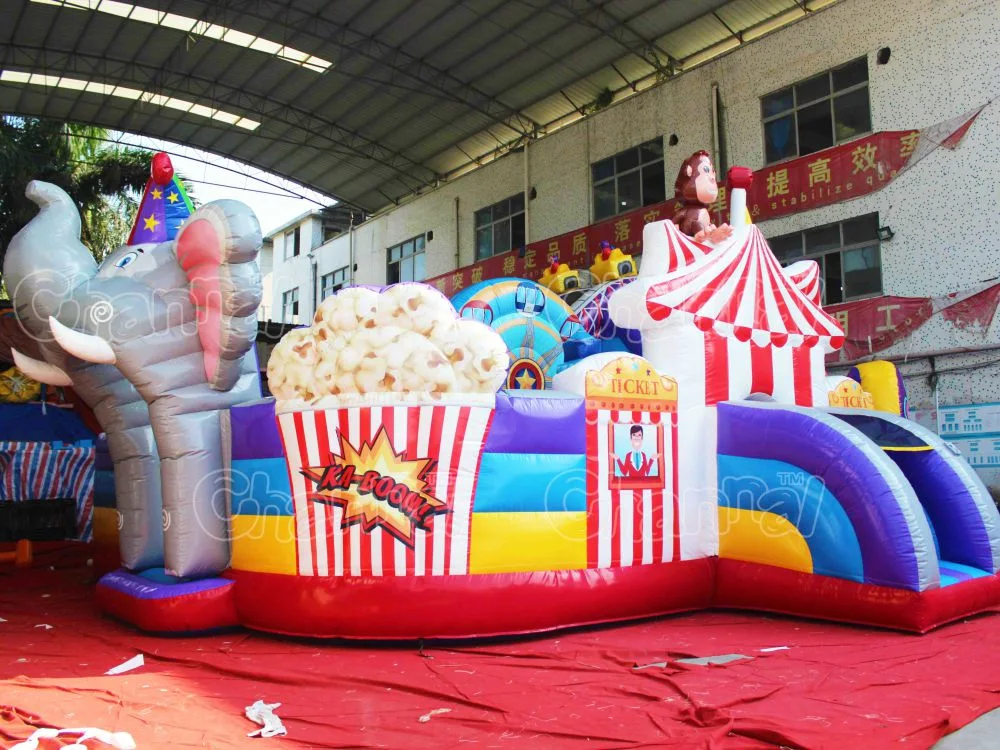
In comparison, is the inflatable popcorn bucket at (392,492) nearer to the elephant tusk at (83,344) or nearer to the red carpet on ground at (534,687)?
the red carpet on ground at (534,687)

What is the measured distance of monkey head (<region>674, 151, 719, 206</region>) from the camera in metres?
6.05

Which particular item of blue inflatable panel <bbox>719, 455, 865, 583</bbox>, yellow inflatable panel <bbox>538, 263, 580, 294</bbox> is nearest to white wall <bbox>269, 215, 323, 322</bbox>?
yellow inflatable panel <bbox>538, 263, 580, 294</bbox>

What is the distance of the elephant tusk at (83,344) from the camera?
4.54m

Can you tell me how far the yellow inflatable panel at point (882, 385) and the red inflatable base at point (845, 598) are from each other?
2257 millimetres

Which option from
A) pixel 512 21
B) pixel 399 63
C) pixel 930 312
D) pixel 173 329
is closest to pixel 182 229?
pixel 173 329

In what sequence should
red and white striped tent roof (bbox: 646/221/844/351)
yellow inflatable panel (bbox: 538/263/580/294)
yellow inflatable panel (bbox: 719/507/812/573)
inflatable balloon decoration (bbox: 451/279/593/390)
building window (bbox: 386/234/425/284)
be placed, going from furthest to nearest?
building window (bbox: 386/234/425/284) → yellow inflatable panel (bbox: 538/263/580/294) → inflatable balloon decoration (bbox: 451/279/593/390) → red and white striped tent roof (bbox: 646/221/844/351) → yellow inflatable panel (bbox: 719/507/812/573)

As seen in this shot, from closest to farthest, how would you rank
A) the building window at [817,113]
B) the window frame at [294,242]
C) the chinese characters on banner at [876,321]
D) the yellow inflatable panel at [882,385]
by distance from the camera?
the yellow inflatable panel at [882,385], the chinese characters on banner at [876,321], the building window at [817,113], the window frame at [294,242]

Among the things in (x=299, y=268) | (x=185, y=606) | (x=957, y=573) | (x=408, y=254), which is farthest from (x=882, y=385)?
(x=299, y=268)

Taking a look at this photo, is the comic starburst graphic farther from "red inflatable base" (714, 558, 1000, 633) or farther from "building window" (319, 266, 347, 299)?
"building window" (319, 266, 347, 299)

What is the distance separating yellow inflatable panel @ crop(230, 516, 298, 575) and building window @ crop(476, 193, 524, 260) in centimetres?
1104

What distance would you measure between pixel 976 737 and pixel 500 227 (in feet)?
44.3

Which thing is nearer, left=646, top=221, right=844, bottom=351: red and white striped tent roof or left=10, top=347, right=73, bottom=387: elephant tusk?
left=646, top=221, right=844, bottom=351: red and white striped tent roof

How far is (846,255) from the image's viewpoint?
10.3 meters

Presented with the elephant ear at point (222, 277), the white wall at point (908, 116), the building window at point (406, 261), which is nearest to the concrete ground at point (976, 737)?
the elephant ear at point (222, 277)
